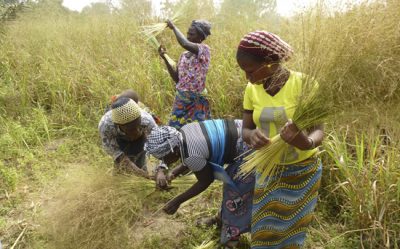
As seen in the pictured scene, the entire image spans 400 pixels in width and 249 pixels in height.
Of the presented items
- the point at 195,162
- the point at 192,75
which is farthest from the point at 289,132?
the point at 192,75

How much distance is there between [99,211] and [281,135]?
1.21 m

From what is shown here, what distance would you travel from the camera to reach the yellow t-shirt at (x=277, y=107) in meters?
1.55

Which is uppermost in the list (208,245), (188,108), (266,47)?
(266,47)

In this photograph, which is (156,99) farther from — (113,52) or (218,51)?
(113,52)

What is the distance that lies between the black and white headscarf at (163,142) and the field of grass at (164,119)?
443mm

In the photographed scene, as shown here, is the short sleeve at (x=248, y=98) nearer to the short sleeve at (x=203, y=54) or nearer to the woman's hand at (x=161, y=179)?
the woman's hand at (x=161, y=179)

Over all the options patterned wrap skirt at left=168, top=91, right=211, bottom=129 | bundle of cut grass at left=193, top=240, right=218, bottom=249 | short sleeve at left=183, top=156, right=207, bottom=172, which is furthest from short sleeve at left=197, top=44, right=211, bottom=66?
bundle of cut grass at left=193, top=240, right=218, bottom=249

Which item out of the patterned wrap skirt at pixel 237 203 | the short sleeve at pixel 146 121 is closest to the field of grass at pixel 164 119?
the patterned wrap skirt at pixel 237 203

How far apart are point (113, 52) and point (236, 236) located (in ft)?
12.3

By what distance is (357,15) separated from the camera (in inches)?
80.1

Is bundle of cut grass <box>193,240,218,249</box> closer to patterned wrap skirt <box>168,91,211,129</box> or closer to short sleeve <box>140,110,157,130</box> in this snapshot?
short sleeve <box>140,110,157,130</box>

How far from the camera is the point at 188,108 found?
3.32 m

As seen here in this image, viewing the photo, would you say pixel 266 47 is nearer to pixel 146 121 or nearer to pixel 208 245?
pixel 146 121

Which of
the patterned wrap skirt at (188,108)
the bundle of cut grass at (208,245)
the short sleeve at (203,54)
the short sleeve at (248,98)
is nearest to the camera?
the short sleeve at (248,98)
